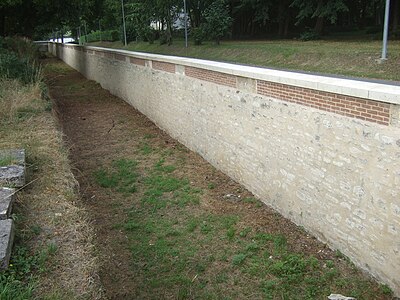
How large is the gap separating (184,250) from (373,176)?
264 centimetres

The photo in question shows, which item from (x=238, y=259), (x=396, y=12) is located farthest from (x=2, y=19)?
(x=396, y=12)

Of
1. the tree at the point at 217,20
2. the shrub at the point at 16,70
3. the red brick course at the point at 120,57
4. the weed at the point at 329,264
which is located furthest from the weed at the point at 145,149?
the tree at the point at 217,20

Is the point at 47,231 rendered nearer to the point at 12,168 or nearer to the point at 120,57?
the point at 12,168

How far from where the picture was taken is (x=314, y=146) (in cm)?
559

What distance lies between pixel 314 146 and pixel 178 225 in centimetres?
240

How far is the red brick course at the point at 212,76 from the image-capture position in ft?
25.6

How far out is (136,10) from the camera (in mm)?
33438

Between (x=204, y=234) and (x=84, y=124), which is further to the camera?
(x=84, y=124)

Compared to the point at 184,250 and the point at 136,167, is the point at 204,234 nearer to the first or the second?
the point at 184,250

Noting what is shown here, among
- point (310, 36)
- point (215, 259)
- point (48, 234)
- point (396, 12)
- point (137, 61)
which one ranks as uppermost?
point (396, 12)

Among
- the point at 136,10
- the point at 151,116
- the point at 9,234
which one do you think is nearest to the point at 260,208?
the point at 9,234

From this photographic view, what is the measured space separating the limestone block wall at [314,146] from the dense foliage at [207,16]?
10.5m

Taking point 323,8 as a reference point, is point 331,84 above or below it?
below

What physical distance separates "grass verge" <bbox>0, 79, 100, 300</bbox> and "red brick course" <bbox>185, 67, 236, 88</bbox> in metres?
3.23
